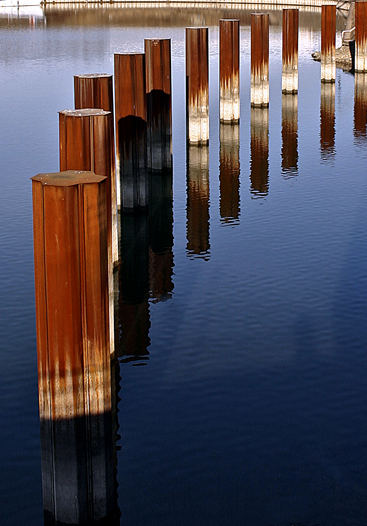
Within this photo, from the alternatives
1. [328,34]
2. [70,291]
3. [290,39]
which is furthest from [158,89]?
[328,34]

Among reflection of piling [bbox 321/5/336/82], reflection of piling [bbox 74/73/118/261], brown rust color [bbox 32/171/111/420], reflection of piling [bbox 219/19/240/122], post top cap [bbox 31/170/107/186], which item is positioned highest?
reflection of piling [bbox 321/5/336/82]

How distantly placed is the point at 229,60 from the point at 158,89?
5553 millimetres

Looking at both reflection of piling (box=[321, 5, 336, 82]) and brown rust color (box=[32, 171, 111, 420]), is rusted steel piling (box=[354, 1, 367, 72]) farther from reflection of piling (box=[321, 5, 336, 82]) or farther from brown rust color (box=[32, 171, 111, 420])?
brown rust color (box=[32, 171, 111, 420])

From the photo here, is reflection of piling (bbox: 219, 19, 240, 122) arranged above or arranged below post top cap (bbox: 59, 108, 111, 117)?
above

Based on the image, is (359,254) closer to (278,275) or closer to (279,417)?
(278,275)

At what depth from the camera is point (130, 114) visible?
19516mm

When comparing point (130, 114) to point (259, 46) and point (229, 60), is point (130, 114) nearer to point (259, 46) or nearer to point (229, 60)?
point (229, 60)

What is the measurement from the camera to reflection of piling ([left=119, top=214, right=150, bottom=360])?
1462 centimetres

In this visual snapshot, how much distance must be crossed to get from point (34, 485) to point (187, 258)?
8.51m

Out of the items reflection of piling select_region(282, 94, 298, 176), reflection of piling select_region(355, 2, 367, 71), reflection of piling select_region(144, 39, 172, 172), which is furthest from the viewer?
reflection of piling select_region(355, 2, 367, 71)

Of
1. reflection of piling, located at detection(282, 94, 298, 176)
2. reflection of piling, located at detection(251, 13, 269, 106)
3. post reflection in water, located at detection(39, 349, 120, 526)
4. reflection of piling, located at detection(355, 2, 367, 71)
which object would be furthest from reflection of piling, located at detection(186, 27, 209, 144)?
post reflection in water, located at detection(39, 349, 120, 526)

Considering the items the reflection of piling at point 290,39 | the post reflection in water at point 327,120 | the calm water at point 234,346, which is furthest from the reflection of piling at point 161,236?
the reflection of piling at point 290,39

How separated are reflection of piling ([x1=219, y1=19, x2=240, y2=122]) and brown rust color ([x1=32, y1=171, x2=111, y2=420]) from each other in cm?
2011

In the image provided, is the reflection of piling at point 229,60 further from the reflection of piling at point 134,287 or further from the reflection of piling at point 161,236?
the reflection of piling at point 134,287
